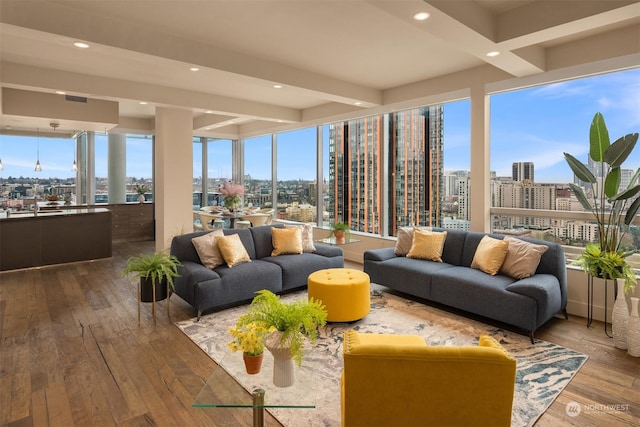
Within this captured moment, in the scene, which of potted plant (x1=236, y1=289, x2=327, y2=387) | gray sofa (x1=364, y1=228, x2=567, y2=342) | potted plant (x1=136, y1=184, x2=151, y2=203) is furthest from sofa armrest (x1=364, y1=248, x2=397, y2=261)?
potted plant (x1=136, y1=184, x2=151, y2=203)

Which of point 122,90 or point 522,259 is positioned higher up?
point 122,90

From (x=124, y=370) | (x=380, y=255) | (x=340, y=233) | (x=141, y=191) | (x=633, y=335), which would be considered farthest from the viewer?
(x=141, y=191)

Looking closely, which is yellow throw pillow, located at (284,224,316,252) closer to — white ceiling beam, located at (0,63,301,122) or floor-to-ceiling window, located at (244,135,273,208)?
white ceiling beam, located at (0,63,301,122)

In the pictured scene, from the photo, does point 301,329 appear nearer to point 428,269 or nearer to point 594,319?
point 428,269

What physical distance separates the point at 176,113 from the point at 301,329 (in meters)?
5.33

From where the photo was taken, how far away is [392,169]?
6617 mm

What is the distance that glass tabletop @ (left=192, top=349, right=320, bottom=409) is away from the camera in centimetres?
182

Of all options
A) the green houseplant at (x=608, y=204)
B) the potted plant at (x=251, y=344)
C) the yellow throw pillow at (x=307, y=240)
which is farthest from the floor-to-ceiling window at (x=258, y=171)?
the potted plant at (x=251, y=344)

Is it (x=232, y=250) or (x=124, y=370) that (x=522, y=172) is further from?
(x=124, y=370)

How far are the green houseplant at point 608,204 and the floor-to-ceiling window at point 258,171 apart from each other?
22.7 feet

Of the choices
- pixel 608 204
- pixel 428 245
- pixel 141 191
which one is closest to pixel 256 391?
pixel 428 245

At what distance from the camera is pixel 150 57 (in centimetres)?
379

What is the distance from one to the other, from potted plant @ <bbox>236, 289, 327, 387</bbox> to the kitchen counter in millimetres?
6045

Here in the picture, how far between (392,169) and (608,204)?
3.18 metres
